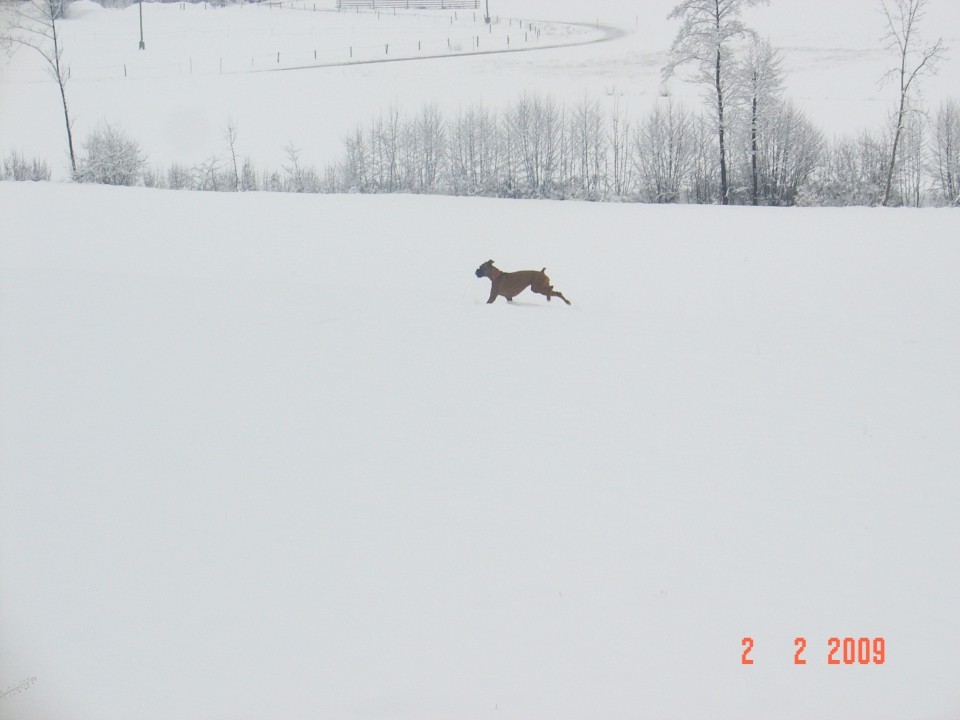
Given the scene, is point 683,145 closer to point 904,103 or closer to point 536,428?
point 904,103

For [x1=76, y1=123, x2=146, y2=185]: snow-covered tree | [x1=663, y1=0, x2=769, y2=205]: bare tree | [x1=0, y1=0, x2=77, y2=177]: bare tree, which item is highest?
[x1=0, y1=0, x2=77, y2=177]: bare tree

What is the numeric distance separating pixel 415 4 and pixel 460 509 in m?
79.2

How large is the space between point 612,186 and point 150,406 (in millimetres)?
33197

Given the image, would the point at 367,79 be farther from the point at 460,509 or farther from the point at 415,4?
the point at 460,509

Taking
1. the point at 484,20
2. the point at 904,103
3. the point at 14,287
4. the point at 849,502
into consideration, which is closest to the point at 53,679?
the point at 849,502

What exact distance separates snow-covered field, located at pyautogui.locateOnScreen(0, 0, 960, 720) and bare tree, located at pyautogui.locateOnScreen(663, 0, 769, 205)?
63.2ft

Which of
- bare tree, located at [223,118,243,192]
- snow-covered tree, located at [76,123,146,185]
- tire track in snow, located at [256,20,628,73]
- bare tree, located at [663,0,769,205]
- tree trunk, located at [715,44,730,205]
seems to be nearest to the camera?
bare tree, located at [663,0,769,205]

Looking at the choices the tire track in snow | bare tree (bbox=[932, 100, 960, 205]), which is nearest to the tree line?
bare tree (bbox=[932, 100, 960, 205])

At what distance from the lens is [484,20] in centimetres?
6706

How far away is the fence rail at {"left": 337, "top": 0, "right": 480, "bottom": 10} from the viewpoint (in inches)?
2803

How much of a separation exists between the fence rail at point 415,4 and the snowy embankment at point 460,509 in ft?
217
